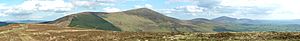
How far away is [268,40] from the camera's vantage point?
48250 millimetres

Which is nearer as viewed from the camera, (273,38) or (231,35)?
(273,38)

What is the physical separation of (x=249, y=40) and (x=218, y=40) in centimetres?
323

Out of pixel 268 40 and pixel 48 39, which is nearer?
pixel 268 40

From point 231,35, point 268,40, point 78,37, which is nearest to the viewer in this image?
point 268,40

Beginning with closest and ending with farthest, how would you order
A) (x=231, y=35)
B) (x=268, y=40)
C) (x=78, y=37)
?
(x=268, y=40), (x=231, y=35), (x=78, y=37)

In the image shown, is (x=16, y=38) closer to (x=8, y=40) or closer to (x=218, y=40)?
(x=8, y=40)

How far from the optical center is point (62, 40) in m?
55.6

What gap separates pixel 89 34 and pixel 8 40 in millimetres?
10301

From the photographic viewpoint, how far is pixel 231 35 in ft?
179

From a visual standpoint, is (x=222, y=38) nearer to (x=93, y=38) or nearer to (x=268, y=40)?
(x=268, y=40)

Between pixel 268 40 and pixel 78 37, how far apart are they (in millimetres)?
23618

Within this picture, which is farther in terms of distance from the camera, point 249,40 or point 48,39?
point 48,39

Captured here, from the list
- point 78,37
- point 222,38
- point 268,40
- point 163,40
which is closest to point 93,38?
point 78,37

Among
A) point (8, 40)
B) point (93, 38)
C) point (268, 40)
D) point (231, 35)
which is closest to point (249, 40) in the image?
point (268, 40)
